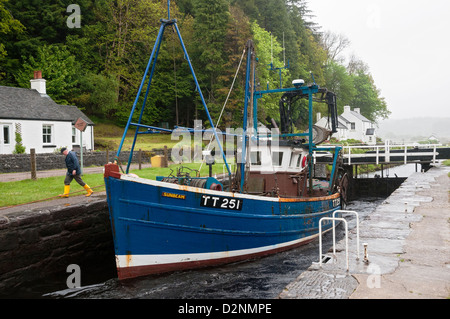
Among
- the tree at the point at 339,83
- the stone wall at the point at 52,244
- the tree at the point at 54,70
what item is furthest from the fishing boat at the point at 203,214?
the tree at the point at 339,83

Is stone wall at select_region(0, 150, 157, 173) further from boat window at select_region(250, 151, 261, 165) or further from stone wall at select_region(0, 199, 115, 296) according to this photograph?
boat window at select_region(250, 151, 261, 165)

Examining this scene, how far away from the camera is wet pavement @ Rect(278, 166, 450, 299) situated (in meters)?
5.44

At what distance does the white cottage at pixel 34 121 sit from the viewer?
23484mm

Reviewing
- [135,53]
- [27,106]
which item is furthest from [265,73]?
[27,106]

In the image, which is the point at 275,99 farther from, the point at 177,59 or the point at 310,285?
the point at 310,285

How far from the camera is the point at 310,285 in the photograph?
227 inches

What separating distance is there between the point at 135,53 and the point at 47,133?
21400 millimetres

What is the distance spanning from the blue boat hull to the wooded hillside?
23.8m

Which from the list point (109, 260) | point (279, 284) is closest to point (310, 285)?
point (279, 284)

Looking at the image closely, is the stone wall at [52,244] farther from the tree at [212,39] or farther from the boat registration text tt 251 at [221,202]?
the tree at [212,39]

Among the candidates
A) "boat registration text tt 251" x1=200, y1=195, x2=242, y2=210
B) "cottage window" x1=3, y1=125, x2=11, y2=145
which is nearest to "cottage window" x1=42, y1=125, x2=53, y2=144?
"cottage window" x1=3, y1=125, x2=11, y2=145

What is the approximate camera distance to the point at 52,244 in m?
9.37

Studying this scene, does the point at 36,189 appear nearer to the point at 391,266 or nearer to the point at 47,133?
the point at 391,266
